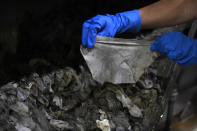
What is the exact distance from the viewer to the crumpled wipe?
Result: 135cm

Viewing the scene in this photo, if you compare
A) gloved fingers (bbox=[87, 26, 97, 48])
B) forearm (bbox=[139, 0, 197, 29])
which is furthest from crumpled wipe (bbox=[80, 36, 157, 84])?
forearm (bbox=[139, 0, 197, 29])

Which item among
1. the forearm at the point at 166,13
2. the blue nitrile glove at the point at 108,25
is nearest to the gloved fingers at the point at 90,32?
the blue nitrile glove at the point at 108,25

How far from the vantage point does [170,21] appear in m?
1.48

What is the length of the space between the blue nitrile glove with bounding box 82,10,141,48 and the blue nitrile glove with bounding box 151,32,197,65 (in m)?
0.24

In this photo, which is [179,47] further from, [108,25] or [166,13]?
[108,25]

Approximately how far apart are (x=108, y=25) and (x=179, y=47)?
1.71 ft

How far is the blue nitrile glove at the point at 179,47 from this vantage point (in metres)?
1.36

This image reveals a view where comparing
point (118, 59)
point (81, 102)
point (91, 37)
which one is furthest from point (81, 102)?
point (91, 37)

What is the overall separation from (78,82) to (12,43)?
1344 millimetres

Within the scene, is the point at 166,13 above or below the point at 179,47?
above

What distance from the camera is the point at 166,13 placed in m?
1.43

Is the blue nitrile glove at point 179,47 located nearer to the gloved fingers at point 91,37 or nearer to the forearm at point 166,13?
the forearm at point 166,13

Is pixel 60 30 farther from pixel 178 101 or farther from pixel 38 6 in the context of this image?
pixel 178 101

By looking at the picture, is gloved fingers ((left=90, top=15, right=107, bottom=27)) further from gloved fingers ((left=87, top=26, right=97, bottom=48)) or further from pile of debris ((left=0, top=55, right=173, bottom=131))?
pile of debris ((left=0, top=55, right=173, bottom=131))
